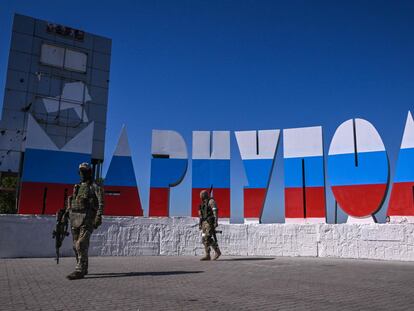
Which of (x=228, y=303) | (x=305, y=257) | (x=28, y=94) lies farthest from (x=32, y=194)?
(x=228, y=303)

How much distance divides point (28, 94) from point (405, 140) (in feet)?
42.3

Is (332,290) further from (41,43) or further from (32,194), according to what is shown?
(41,43)

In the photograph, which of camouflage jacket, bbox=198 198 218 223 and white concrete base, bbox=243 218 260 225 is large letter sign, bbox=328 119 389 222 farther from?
camouflage jacket, bbox=198 198 218 223

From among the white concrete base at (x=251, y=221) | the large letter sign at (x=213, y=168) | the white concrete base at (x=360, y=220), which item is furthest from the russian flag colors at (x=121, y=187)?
the white concrete base at (x=360, y=220)

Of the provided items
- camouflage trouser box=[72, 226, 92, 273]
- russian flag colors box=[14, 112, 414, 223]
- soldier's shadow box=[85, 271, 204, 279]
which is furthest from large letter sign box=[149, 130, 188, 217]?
camouflage trouser box=[72, 226, 92, 273]

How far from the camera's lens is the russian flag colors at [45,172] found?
12477mm

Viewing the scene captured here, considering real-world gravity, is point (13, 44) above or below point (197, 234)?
above

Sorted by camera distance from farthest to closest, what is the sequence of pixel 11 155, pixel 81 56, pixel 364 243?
pixel 81 56 < pixel 11 155 < pixel 364 243

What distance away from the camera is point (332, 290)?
5816 millimetres

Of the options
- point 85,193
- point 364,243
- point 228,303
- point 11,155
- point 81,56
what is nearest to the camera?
point 228,303

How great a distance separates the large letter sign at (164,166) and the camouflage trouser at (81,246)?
5536 millimetres

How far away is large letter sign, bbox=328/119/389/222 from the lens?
1162 cm

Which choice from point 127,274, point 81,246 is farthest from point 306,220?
point 81,246

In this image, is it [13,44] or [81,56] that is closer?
[13,44]
